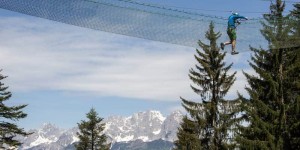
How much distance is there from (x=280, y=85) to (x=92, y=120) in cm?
2849

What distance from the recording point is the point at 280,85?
31453 mm

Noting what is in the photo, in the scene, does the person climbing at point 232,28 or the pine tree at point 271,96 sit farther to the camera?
the pine tree at point 271,96

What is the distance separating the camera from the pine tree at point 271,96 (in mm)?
30000

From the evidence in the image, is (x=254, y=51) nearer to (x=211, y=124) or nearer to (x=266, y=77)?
(x=266, y=77)

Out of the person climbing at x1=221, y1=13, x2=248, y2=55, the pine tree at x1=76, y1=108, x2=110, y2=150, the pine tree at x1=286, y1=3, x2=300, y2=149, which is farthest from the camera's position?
the pine tree at x1=76, y1=108, x2=110, y2=150

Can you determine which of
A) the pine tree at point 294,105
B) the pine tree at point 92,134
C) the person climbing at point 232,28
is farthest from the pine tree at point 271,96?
the pine tree at point 92,134

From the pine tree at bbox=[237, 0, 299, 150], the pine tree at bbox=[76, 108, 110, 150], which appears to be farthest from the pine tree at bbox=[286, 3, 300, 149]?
the pine tree at bbox=[76, 108, 110, 150]

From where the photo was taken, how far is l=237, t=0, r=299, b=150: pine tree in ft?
98.4

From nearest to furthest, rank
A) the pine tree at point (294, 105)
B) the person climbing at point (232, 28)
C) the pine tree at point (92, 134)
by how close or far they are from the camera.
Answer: the person climbing at point (232, 28) < the pine tree at point (294, 105) < the pine tree at point (92, 134)

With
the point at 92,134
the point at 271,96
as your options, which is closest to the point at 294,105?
the point at 271,96

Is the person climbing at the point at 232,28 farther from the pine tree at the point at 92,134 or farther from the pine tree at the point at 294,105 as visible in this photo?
the pine tree at the point at 92,134

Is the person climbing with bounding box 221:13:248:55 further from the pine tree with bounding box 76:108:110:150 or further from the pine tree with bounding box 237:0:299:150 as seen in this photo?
the pine tree with bounding box 76:108:110:150

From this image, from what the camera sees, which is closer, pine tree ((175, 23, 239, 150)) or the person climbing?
the person climbing

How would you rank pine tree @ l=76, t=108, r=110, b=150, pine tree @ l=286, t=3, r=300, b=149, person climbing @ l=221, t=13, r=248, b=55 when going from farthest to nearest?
1. pine tree @ l=76, t=108, r=110, b=150
2. pine tree @ l=286, t=3, r=300, b=149
3. person climbing @ l=221, t=13, r=248, b=55
